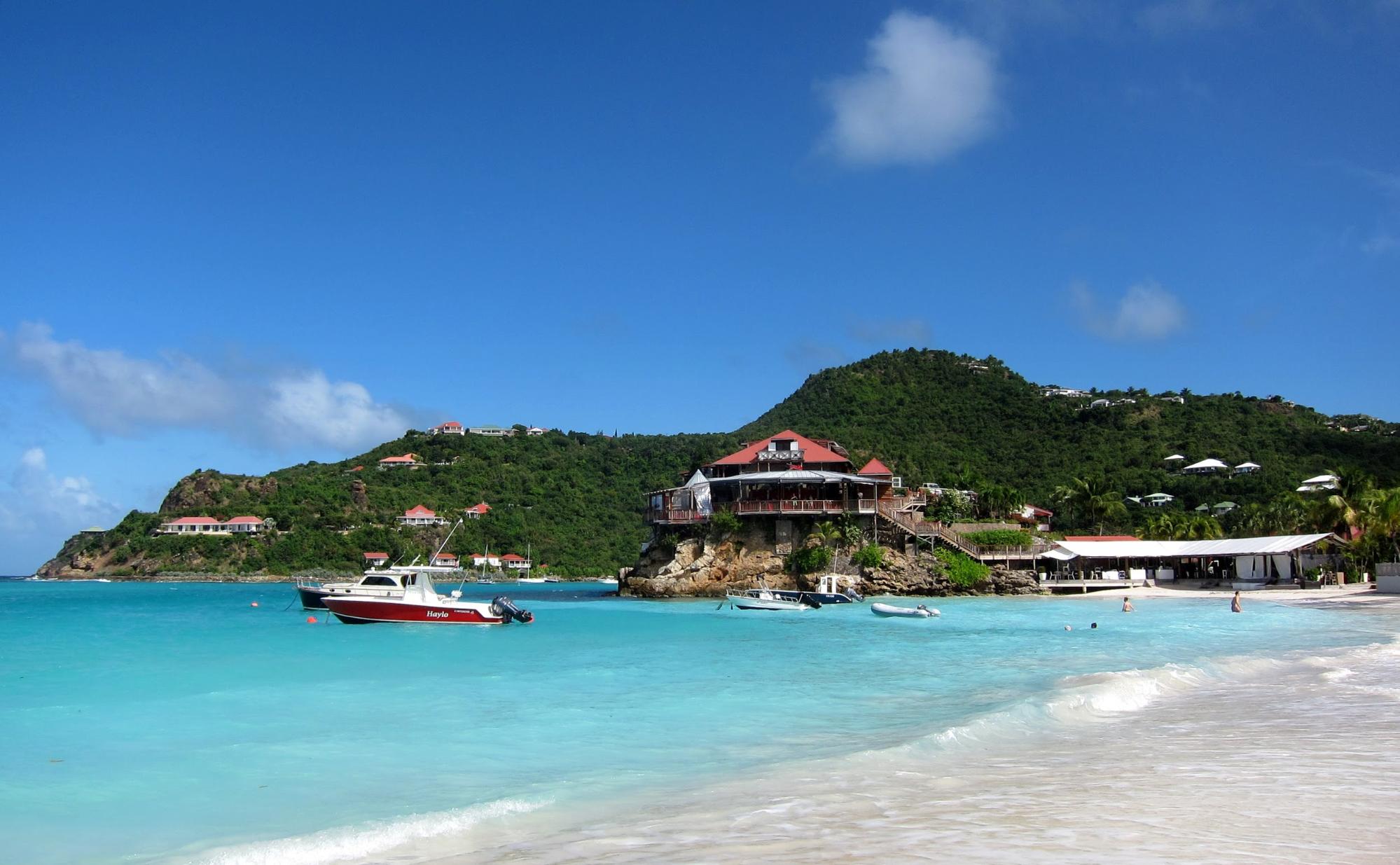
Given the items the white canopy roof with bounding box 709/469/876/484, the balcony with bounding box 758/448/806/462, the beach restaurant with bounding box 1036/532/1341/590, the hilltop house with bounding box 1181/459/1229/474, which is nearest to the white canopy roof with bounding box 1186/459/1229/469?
the hilltop house with bounding box 1181/459/1229/474

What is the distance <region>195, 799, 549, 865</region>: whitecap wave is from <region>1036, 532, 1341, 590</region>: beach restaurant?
48.2 m

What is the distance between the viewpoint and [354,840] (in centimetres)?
771

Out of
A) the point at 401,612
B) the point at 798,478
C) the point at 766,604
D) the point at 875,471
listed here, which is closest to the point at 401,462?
the point at 875,471

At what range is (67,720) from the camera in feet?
47.9

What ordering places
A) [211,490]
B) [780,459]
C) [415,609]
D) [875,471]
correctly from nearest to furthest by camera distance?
[415,609] → [780,459] → [875,471] → [211,490]

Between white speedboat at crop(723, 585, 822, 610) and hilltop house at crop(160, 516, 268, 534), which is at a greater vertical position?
hilltop house at crop(160, 516, 268, 534)

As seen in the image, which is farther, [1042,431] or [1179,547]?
[1042,431]

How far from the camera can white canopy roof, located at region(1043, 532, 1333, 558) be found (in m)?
47.6

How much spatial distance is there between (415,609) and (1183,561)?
4677 cm

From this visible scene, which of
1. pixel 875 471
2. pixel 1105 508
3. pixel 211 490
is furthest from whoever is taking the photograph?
pixel 211 490

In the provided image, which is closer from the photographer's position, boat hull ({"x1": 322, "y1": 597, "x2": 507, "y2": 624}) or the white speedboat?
boat hull ({"x1": 322, "y1": 597, "x2": 507, "y2": 624})

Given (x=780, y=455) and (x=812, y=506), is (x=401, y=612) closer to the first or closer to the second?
(x=812, y=506)

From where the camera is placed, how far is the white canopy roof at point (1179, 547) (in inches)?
1873

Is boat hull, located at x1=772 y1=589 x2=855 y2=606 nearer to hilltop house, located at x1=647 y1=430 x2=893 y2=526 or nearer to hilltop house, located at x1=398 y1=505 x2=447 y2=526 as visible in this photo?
hilltop house, located at x1=647 y1=430 x2=893 y2=526
